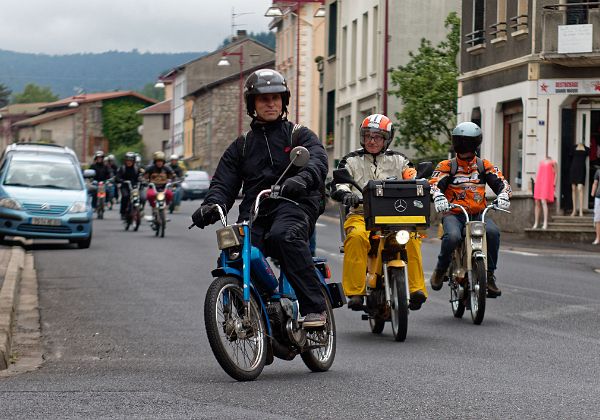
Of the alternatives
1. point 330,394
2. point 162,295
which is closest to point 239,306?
point 330,394

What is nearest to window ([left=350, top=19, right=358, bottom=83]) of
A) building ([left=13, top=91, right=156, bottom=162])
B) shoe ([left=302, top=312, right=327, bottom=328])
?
shoe ([left=302, top=312, right=327, bottom=328])

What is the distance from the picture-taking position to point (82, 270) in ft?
68.2

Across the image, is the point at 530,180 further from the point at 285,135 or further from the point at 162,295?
the point at 285,135

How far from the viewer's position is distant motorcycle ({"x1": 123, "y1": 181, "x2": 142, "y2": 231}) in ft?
107

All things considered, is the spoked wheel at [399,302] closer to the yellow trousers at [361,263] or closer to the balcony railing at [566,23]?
the yellow trousers at [361,263]

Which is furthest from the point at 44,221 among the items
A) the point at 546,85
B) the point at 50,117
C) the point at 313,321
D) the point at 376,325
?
the point at 50,117

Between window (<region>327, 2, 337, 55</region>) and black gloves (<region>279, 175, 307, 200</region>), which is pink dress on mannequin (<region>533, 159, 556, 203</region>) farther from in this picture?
window (<region>327, 2, 337, 55</region>)

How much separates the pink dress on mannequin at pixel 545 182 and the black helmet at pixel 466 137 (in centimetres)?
2107

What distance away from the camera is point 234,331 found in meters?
8.46

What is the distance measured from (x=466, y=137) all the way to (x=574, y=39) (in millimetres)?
22534

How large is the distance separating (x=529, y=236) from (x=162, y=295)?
1859 cm

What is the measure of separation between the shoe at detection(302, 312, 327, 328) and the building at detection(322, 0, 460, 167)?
140ft

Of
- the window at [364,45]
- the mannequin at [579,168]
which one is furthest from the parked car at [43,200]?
the window at [364,45]

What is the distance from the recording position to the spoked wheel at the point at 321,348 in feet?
30.0
